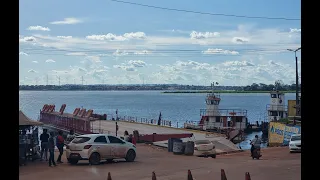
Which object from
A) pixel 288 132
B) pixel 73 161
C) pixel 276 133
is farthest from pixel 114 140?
pixel 276 133

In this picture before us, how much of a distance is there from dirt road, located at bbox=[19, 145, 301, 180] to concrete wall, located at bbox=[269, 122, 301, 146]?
10949 millimetres

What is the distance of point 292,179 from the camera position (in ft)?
51.4

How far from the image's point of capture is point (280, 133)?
3581 centimetres

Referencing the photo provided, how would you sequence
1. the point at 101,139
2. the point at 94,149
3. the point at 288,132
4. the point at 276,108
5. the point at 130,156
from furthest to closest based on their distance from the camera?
1. the point at 276,108
2. the point at 288,132
3. the point at 130,156
4. the point at 101,139
5. the point at 94,149

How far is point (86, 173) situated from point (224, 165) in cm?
609

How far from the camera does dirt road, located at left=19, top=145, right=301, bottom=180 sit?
53.8 feet

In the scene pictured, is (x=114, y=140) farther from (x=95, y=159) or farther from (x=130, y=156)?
(x=95, y=159)

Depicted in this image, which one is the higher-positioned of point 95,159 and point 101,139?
point 101,139

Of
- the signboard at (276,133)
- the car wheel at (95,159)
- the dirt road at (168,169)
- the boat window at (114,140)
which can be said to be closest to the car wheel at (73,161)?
the dirt road at (168,169)

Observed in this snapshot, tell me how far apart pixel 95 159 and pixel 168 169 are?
3.20 metres

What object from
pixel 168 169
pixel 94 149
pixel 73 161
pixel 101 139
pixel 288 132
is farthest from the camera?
pixel 288 132

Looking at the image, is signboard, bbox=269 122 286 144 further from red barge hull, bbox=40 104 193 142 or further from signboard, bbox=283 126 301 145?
red barge hull, bbox=40 104 193 142

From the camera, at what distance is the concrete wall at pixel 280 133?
3312cm
